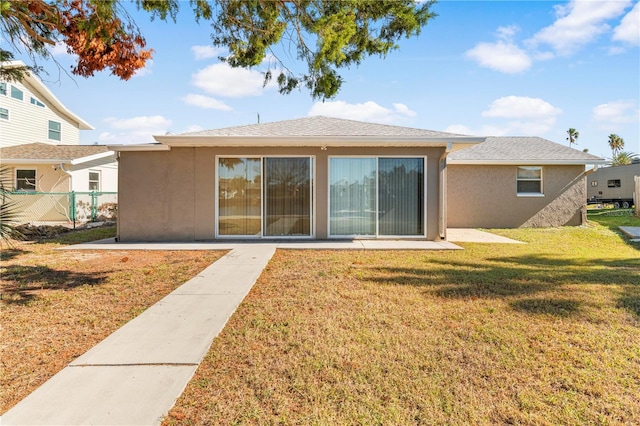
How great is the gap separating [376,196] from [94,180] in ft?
54.3

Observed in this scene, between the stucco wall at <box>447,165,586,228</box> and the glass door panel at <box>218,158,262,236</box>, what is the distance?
8.27 metres

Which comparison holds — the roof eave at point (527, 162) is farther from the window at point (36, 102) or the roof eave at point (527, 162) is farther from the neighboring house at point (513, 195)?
the window at point (36, 102)

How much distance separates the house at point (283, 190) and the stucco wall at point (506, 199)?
4360 millimetres

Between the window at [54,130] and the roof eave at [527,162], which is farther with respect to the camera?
the window at [54,130]

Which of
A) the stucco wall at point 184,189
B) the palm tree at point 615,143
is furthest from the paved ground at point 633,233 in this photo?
the palm tree at point 615,143

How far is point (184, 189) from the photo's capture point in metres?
10.5

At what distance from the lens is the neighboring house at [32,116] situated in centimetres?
1881

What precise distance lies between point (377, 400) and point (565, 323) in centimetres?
283

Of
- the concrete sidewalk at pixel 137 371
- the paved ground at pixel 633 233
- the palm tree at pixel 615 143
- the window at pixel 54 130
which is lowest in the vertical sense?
the concrete sidewalk at pixel 137 371

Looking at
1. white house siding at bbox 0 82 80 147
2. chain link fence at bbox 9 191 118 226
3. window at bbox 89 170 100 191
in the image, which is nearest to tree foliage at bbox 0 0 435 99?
chain link fence at bbox 9 191 118 226

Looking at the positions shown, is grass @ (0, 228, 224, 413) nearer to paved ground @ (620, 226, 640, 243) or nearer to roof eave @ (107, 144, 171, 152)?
roof eave @ (107, 144, 171, 152)

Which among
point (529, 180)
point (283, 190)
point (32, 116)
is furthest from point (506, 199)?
point (32, 116)

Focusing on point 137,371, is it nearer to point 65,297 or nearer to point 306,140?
point 65,297

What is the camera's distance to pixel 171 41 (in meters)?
7.92
